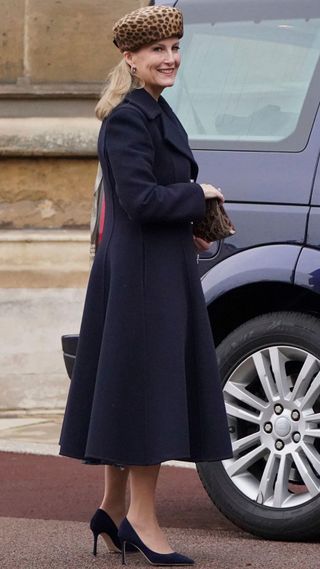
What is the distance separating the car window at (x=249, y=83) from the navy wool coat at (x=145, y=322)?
89 cm

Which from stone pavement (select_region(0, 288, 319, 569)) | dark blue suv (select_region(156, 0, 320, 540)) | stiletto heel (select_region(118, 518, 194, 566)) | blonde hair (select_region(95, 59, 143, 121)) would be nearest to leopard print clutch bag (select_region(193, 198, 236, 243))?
blonde hair (select_region(95, 59, 143, 121))

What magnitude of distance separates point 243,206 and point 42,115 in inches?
175

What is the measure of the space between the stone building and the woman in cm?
498

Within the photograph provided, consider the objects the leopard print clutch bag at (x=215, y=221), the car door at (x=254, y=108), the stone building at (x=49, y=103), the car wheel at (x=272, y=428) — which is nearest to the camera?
the leopard print clutch bag at (x=215, y=221)

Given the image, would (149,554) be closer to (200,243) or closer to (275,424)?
(275,424)

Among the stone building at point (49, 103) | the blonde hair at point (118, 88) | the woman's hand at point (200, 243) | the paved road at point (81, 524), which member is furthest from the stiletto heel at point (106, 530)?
the stone building at point (49, 103)

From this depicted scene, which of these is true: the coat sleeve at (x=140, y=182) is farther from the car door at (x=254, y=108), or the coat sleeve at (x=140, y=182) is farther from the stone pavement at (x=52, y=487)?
the stone pavement at (x=52, y=487)

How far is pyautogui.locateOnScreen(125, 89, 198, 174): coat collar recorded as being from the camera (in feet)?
17.3

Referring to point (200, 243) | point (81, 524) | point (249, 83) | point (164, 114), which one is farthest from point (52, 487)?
point (164, 114)

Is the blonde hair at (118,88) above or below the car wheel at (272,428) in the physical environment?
above

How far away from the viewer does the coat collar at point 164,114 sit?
526cm

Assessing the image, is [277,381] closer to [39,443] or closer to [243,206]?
[243,206]

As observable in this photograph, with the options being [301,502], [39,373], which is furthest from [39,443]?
[301,502]

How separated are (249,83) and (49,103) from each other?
4.27 m
